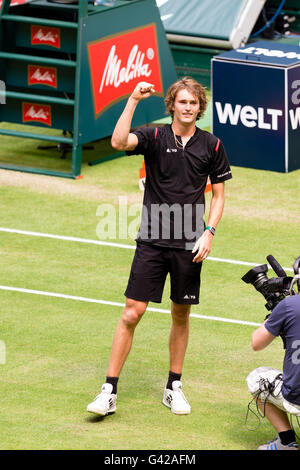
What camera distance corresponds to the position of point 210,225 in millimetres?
7676

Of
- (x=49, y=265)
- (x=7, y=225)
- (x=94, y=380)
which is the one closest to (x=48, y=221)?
(x=7, y=225)

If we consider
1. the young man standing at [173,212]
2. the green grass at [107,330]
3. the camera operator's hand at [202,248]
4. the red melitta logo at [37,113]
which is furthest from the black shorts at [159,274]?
the red melitta logo at [37,113]

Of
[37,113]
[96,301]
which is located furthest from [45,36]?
[96,301]

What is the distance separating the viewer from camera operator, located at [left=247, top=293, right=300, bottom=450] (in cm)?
645

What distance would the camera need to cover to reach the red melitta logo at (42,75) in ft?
48.0

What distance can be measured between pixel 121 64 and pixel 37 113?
143 centimetres

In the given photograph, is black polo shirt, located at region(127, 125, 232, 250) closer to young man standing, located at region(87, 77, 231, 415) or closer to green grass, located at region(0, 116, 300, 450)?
young man standing, located at region(87, 77, 231, 415)

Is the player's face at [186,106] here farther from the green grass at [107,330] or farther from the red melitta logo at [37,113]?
the red melitta logo at [37,113]

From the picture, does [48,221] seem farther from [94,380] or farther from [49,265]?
[94,380]

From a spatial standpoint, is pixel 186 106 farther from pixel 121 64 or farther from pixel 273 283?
pixel 121 64

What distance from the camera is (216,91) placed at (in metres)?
15.1

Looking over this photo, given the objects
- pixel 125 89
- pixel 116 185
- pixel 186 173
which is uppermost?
pixel 186 173

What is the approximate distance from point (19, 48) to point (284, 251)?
5.86m

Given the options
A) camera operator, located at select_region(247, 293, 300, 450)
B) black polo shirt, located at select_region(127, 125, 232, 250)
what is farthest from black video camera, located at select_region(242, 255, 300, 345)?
black polo shirt, located at select_region(127, 125, 232, 250)
